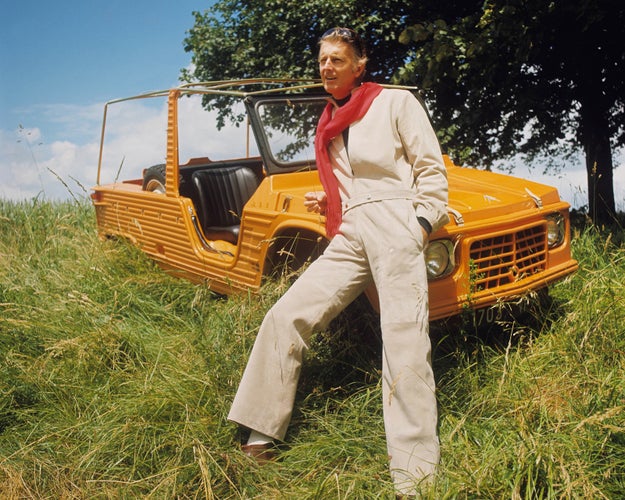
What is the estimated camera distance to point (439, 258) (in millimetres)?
3803

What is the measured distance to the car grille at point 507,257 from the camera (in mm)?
3943

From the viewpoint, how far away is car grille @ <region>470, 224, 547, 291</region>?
155 inches

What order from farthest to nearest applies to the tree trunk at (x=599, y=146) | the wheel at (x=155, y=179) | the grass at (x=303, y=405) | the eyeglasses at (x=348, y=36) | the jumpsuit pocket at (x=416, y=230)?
the tree trunk at (x=599, y=146) < the wheel at (x=155, y=179) < the eyeglasses at (x=348, y=36) < the jumpsuit pocket at (x=416, y=230) < the grass at (x=303, y=405)

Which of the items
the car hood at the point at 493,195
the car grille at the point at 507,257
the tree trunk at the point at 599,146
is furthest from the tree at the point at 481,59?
the car grille at the point at 507,257

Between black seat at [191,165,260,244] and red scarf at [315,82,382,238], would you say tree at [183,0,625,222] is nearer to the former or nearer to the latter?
black seat at [191,165,260,244]

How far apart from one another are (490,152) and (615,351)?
6376mm

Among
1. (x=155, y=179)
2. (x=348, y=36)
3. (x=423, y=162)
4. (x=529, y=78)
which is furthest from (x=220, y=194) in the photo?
(x=529, y=78)

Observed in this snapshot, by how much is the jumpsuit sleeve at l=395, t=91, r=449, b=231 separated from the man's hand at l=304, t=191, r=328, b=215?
0.52 metres

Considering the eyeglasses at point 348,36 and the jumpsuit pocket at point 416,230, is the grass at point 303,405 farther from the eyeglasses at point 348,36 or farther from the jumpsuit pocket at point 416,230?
the eyeglasses at point 348,36

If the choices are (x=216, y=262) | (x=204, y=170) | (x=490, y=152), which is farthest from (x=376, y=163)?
(x=490, y=152)

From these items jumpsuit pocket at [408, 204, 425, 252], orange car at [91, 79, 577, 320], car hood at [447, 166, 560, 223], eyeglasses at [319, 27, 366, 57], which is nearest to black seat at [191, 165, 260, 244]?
orange car at [91, 79, 577, 320]

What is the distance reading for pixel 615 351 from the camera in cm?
374

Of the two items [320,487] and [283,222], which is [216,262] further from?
[320,487]

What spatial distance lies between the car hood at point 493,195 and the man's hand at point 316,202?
67 cm
